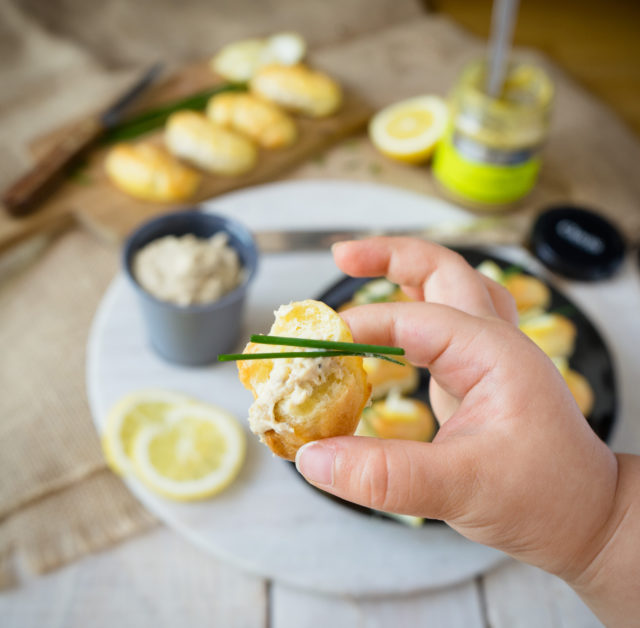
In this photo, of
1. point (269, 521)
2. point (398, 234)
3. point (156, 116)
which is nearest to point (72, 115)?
point (156, 116)

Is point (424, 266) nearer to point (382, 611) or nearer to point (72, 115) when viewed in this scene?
point (382, 611)

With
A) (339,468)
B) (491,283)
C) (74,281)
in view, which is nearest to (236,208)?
(74,281)

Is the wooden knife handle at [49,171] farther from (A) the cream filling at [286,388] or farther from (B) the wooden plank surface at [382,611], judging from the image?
(A) the cream filling at [286,388]

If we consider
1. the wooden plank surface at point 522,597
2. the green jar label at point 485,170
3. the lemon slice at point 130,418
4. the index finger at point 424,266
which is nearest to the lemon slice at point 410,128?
the green jar label at point 485,170

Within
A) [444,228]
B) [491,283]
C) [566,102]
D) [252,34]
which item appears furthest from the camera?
[252,34]

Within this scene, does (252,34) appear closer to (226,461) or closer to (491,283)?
(226,461)

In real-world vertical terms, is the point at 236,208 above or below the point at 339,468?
below

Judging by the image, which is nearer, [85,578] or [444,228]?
[85,578]

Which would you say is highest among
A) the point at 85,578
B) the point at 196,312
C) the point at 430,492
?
the point at 430,492
